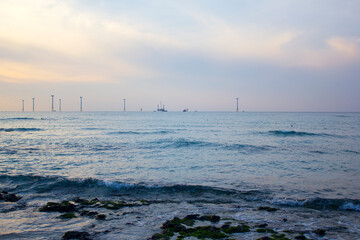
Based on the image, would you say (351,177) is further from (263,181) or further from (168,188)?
(168,188)

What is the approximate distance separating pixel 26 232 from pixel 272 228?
6.39m

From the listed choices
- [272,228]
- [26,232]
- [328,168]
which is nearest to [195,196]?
[272,228]

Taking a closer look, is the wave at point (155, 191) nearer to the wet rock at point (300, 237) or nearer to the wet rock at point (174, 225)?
the wet rock at point (174, 225)

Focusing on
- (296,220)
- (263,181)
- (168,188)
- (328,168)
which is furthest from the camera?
(328,168)

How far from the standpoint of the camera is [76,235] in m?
6.26

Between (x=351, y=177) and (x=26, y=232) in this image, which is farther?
(x=351, y=177)

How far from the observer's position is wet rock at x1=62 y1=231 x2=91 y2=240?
6167mm

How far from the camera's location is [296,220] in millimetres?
7656

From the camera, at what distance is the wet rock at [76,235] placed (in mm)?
6167

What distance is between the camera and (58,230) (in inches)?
262

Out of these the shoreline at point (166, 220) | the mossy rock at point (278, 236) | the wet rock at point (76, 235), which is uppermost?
the wet rock at point (76, 235)

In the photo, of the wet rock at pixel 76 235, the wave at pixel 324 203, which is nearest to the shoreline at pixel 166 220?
the wet rock at pixel 76 235

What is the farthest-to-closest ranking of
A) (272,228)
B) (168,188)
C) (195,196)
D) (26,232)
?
1. (168,188)
2. (195,196)
3. (272,228)
4. (26,232)

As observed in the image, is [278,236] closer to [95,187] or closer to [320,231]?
[320,231]
